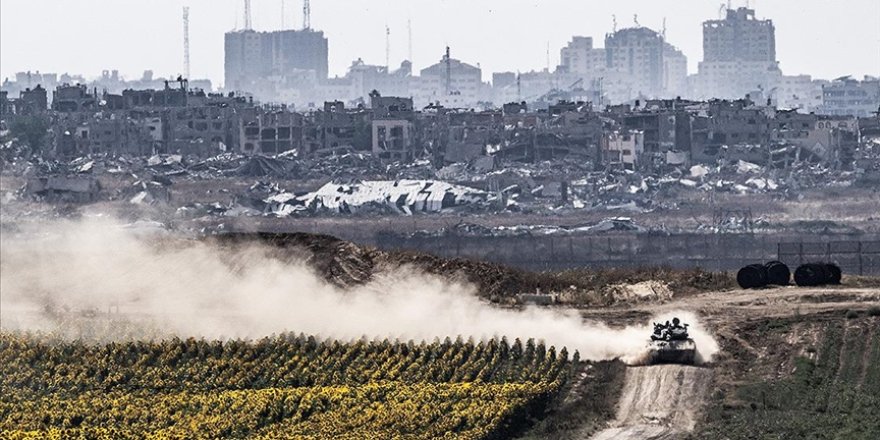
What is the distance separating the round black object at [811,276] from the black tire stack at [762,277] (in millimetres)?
526

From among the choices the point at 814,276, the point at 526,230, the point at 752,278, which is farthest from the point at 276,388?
the point at 526,230

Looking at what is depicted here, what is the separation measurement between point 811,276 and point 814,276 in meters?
0.14

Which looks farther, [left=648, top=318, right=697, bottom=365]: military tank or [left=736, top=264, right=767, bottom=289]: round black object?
[left=736, top=264, right=767, bottom=289]: round black object

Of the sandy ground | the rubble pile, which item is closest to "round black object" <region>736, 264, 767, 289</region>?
the sandy ground

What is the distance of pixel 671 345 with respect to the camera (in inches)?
3039

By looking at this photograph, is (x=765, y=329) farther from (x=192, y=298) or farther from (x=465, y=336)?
(x=192, y=298)

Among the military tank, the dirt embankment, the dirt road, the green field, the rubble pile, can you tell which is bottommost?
the rubble pile

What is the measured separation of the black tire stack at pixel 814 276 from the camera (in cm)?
9194

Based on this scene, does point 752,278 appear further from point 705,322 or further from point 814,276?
point 705,322

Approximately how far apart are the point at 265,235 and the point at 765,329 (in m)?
27.2

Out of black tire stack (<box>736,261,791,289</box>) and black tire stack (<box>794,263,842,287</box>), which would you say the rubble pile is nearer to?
black tire stack (<box>736,261,791,289</box>)

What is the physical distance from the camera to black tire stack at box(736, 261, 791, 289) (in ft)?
303

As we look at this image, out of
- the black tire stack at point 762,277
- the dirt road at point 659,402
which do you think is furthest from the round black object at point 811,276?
the dirt road at point 659,402

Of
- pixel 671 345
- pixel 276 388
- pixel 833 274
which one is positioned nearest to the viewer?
pixel 276 388
